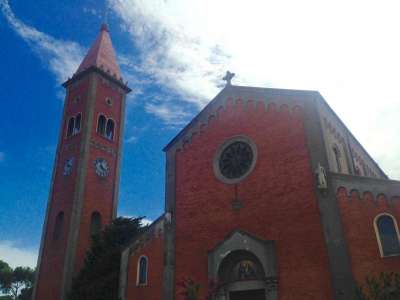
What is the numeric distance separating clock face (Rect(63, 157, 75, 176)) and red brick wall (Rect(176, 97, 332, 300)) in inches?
491

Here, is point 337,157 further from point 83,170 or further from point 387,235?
point 83,170

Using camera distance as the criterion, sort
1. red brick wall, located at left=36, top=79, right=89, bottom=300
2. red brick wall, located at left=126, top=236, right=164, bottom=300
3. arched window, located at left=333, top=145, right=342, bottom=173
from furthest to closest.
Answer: red brick wall, located at left=36, top=79, right=89, bottom=300
red brick wall, located at left=126, top=236, right=164, bottom=300
arched window, located at left=333, top=145, right=342, bottom=173

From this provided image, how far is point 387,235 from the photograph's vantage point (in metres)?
11.7

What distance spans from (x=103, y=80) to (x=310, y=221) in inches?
915

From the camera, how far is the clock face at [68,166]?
2712 cm

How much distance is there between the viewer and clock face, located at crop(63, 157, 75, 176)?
27125 mm

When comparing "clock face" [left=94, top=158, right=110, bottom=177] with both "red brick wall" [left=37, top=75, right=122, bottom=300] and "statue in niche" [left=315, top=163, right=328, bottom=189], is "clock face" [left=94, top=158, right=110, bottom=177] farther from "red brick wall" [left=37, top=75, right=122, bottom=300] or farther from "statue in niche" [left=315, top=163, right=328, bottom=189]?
"statue in niche" [left=315, top=163, right=328, bottom=189]

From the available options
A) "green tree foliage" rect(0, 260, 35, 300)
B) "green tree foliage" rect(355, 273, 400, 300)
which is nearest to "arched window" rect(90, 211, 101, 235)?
"green tree foliage" rect(355, 273, 400, 300)

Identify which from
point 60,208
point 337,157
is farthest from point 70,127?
point 337,157

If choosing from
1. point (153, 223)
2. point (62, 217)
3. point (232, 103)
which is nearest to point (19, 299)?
point (62, 217)

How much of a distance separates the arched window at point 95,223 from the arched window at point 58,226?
1979mm

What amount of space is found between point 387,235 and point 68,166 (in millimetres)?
22315

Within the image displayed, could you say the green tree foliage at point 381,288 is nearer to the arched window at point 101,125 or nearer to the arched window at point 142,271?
the arched window at point 142,271

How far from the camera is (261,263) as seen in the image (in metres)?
13.4
